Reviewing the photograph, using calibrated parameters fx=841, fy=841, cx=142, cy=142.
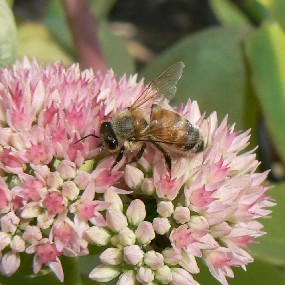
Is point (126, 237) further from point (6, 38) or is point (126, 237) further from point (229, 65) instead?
point (229, 65)

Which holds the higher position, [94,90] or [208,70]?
[208,70]

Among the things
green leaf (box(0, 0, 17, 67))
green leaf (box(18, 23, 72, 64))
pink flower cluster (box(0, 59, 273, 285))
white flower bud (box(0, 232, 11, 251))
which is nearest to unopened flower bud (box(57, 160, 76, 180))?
pink flower cluster (box(0, 59, 273, 285))

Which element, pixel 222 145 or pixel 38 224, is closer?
pixel 38 224

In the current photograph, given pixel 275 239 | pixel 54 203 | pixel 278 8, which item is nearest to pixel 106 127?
pixel 54 203

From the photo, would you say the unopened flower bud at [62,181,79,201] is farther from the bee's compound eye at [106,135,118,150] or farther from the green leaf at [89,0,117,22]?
the green leaf at [89,0,117,22]

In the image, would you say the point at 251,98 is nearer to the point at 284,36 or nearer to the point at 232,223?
the point at 284,36

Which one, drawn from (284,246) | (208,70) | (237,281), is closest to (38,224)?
(237,281)

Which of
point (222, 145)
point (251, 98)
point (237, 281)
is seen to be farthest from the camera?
point (251, 98)
